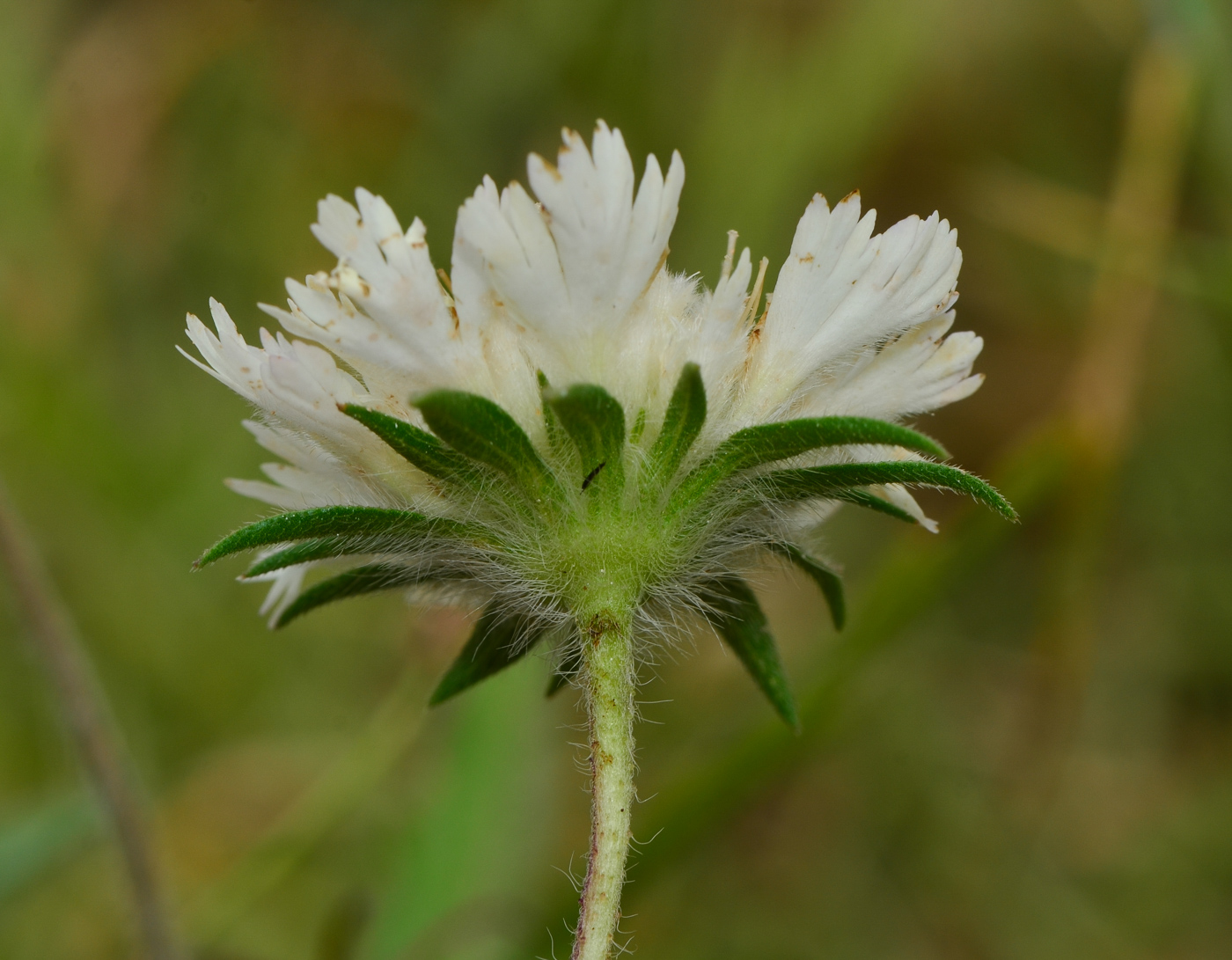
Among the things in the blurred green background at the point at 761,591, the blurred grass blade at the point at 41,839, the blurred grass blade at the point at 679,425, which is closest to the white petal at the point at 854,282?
the blurred grass blade at the point at 679,425

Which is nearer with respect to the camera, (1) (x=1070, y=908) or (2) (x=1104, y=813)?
(1) (x=1070, y=908)

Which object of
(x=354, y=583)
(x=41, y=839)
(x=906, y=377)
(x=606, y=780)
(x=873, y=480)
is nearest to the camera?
(x=606, y=780)

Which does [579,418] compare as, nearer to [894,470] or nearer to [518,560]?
[518,560]

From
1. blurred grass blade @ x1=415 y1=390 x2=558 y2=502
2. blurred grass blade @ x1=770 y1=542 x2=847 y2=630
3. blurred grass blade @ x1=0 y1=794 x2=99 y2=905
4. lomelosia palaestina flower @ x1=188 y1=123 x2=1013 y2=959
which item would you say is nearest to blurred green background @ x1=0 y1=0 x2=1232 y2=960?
blurred grass blade @ x1=0 y1=794 x2=99 y2=905

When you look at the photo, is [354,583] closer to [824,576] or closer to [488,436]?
[488,436]

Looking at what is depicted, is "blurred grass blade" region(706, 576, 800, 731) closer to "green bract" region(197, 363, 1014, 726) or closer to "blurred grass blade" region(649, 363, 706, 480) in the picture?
"green bract" region(197, 363, 1014, 726)

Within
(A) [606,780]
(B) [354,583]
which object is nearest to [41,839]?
(B) [354,583]

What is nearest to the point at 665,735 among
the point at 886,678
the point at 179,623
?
the point at 886,678
